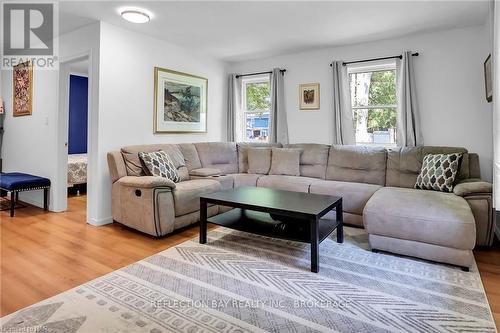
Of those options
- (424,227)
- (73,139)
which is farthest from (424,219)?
(73,139)

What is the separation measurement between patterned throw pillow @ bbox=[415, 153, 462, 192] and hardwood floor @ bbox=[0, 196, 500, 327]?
70cm

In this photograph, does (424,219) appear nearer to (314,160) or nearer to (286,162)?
(314,160)

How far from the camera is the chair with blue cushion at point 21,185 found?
3766mm

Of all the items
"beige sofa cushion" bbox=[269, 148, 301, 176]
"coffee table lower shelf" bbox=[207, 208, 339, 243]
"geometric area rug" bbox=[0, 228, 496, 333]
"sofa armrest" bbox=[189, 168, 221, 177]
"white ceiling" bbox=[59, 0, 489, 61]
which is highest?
"white ceiling" bbox=[59, 0, 489, 61]

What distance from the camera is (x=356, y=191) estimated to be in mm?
3418

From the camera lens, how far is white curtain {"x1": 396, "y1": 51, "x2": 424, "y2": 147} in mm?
3793

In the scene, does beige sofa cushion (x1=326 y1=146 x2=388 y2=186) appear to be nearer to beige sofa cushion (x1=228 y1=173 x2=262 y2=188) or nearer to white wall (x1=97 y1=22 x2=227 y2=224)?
beige sofa cushion (x1=228 y1=173 x2=262 y2=188)

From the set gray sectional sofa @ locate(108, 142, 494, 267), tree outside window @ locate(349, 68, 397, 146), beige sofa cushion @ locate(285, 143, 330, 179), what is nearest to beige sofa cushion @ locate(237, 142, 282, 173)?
gray sectional sofa @ locate(108, 142, 494, 267)

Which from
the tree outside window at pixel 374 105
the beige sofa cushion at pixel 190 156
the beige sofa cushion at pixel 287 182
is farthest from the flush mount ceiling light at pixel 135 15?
the tree outside window at pixel 374 105

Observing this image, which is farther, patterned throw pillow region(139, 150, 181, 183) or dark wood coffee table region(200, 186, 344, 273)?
patterned throw pillow region(139, 150, 181, 183)

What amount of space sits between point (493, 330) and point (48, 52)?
5267 mm

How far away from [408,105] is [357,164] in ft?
3.15

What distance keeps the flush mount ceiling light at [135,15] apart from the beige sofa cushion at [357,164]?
2.78 meters

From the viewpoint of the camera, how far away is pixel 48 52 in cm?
407
